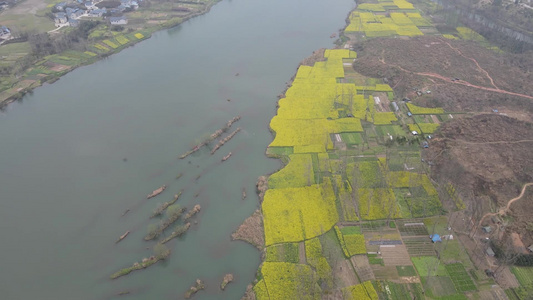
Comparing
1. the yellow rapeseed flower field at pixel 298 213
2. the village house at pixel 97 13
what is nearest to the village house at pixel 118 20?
the village house at pixel 97 13

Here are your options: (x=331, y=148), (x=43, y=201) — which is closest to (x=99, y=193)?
(x=43, y=201)

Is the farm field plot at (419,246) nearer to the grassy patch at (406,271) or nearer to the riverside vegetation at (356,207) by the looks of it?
the riverside vegetation at (356,207)

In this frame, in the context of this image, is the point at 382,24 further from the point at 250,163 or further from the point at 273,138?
the point at 250,163

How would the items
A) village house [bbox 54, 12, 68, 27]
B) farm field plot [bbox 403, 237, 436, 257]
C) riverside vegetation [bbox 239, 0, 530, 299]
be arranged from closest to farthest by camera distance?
riverside vegetation [bbox 239, 0, 530, 299] < farm field plot [bbox 403, 237, 436, 257] < village house [bbox 54, 12, 68, 27]

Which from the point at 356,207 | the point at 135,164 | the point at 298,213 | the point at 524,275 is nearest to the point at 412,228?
the point at 356,207

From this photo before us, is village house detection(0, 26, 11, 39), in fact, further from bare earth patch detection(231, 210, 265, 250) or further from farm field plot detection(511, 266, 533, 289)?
farm field plot detection(511, 266, 533, 289)

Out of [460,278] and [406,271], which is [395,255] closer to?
[406,271]

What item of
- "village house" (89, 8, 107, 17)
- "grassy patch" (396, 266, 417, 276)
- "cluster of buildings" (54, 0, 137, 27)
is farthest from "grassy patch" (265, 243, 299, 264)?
"village house" (89, 8, 107, 17)
